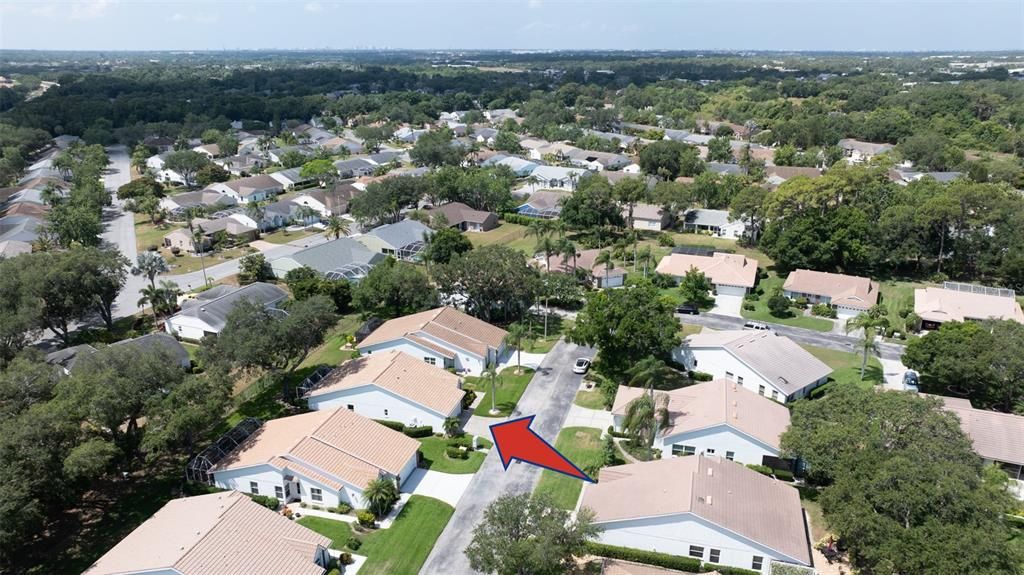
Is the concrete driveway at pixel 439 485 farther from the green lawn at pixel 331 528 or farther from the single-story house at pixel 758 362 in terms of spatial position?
the single-story house at pixel 758 362

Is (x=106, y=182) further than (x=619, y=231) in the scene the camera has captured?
Yes

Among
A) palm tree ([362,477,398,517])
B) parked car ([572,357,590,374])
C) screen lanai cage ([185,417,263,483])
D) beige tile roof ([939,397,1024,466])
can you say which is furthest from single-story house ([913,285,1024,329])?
screen lanai cage ([185,417,263,483])

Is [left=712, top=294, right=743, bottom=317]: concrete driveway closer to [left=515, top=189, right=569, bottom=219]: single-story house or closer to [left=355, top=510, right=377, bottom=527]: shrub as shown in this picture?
[left=515, top=189, right=569, bottom=219]: single-story house

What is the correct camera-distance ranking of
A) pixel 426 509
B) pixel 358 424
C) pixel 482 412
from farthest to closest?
1. pixel 482 412
2. pixel 358 424
3. pixel 426 509

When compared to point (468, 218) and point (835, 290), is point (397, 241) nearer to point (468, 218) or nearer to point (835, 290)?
point (468, 218)

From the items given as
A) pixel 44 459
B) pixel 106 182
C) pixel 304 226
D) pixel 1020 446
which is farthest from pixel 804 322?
pixel 106 182

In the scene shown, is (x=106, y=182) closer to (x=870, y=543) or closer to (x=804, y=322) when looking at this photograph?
(x=804, y=322)
